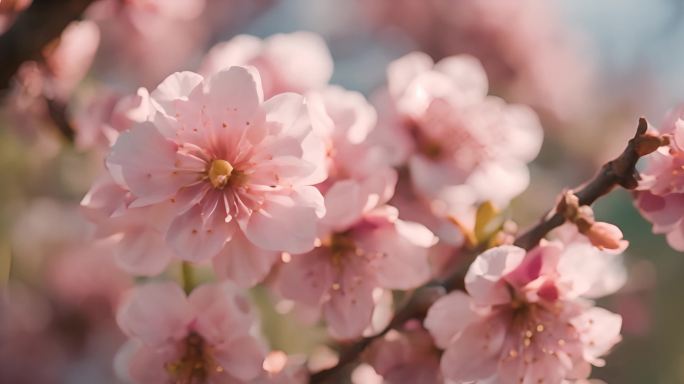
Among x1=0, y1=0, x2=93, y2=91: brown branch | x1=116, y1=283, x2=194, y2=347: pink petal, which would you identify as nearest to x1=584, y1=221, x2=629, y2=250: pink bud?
x1=116, y1=283, x2=194, y2=347: pink petal

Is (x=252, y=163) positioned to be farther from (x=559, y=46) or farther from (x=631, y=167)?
(x=559, y=46)

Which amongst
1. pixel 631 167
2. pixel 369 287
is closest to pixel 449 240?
pixel 369 287

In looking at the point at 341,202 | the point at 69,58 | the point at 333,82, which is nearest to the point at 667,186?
the point at 341,202

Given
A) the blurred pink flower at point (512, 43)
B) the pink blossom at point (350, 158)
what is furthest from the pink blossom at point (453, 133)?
the blurred pink flower at point (512, 43)

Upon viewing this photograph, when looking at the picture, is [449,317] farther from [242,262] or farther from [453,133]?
[453,133]

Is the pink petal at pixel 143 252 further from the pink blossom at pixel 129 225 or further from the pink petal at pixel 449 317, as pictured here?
the pink petal at pixel 449 317

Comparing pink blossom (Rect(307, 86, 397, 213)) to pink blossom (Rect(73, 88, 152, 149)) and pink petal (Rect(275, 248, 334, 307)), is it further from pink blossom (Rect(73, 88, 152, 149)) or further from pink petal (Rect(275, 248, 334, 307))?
pink blossom (Rect(73, 88, 152, 149))

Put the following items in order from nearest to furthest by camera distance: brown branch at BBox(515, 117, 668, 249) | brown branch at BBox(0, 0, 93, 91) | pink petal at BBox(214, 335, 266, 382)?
brown branch at BBox(515, 117, 668, 249) → pink petal at BBox(214, 335, 266, 382) → brown branch at BBox(0, 0, 93, 91)
